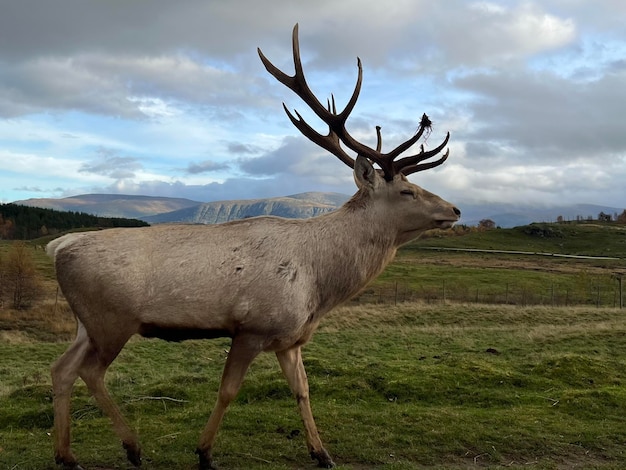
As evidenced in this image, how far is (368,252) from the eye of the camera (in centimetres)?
712

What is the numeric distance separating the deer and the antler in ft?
0.14

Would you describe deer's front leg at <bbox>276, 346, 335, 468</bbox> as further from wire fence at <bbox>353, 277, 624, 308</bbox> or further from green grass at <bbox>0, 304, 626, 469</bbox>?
wire fence at <bbox>353, 277, 624, 308</bbox>

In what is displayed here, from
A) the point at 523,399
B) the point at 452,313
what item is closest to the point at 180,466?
the point at 523,399

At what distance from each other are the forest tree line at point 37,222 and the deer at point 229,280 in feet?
415

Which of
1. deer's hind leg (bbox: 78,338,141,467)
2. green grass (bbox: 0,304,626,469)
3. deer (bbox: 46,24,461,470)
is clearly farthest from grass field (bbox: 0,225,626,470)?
deer (bbox: 46,24,461,470)

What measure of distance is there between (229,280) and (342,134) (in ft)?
8.75

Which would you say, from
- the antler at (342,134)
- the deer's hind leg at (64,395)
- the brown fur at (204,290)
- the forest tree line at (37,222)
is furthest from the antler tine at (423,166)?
the forest tree line at (37,222)

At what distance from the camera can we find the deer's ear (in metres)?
7.24

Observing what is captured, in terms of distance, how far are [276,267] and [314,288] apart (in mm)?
548

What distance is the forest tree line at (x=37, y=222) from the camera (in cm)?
13338

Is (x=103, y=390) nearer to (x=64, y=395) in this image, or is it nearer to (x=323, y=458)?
(x=64, y=395)

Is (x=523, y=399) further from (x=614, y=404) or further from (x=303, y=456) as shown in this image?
(x=303, y=456)

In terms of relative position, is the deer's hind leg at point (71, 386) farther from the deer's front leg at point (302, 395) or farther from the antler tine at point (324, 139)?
the antler tine at point (324, 139)

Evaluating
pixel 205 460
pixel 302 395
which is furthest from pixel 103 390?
pixel 302 395
